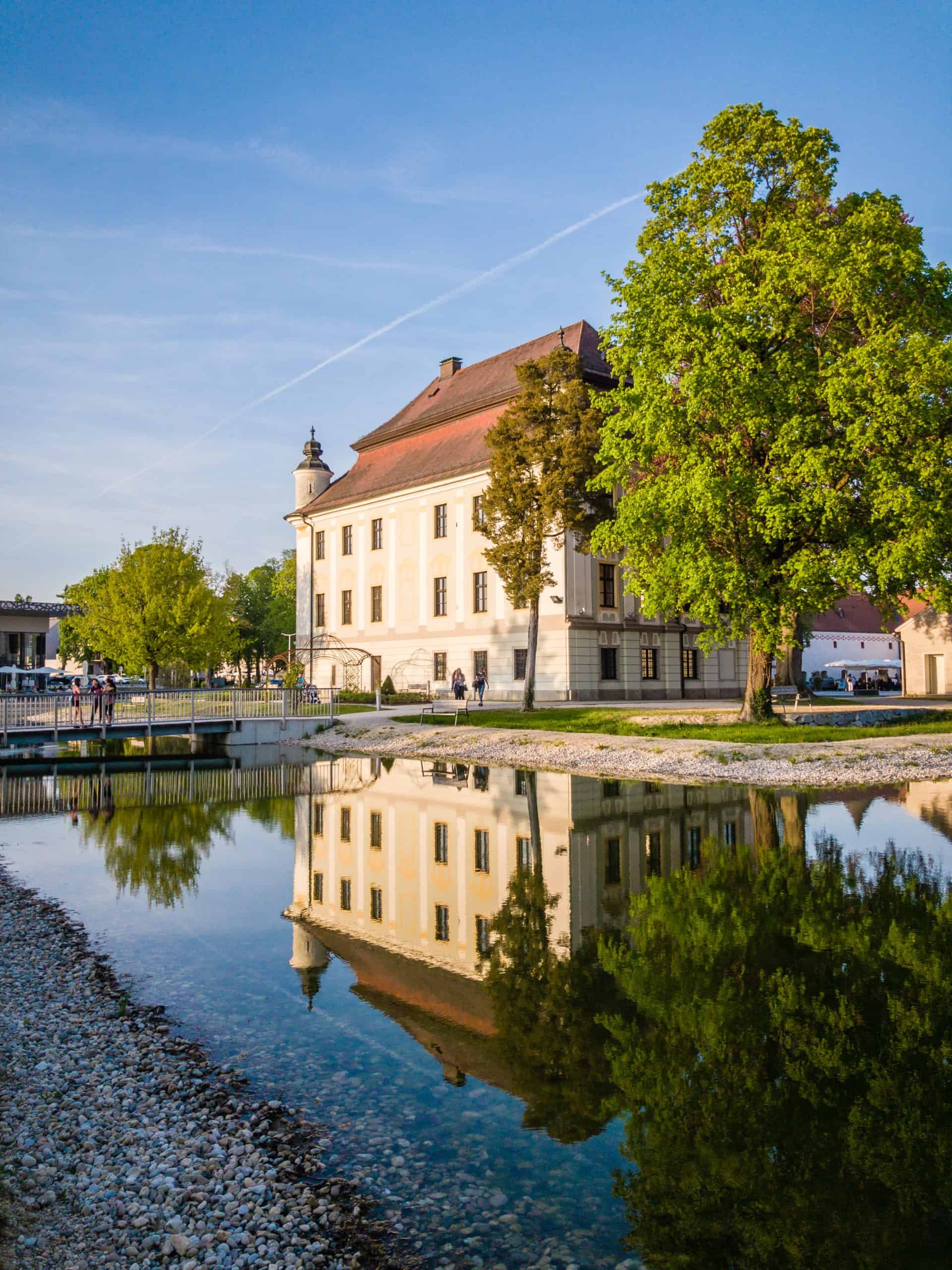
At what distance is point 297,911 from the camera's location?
10914mm

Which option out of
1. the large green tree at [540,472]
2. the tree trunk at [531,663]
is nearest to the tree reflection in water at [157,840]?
the tree trunk at [531,663]

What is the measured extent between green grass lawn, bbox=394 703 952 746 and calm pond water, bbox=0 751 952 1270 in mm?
8554

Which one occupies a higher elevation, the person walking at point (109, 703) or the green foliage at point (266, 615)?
the green foliage at point (266, 615)

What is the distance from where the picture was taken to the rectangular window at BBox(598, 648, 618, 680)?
→ 41.4 m

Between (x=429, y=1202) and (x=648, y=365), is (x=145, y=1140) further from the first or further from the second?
(x=648, y=365)

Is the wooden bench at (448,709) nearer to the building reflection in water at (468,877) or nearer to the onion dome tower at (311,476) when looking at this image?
the building reflection in water at (468,877)

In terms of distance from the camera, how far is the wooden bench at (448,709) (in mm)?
35312

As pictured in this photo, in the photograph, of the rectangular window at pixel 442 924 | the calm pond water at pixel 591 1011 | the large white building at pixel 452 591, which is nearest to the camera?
the calm pond water at pixel 591 1011

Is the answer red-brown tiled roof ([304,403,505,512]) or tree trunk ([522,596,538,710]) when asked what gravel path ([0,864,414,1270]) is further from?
red-brown tiled roof ([304,403,505,512])

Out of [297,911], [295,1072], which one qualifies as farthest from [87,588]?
[295,1072]

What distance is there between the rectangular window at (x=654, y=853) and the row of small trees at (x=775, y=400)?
10.4m

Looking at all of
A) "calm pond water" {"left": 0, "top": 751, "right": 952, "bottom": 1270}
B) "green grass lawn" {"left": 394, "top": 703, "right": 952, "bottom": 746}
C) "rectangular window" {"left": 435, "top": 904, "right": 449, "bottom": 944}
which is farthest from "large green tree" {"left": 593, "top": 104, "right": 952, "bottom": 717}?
"rectangular window" {"left": 435, "top": 904, "right": 449, "bottom": 944}

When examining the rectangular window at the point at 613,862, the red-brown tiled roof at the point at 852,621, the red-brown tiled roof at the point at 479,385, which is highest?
the red-brown tiled roof at the point at 479,385

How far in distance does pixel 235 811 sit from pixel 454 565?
90.7 feet
